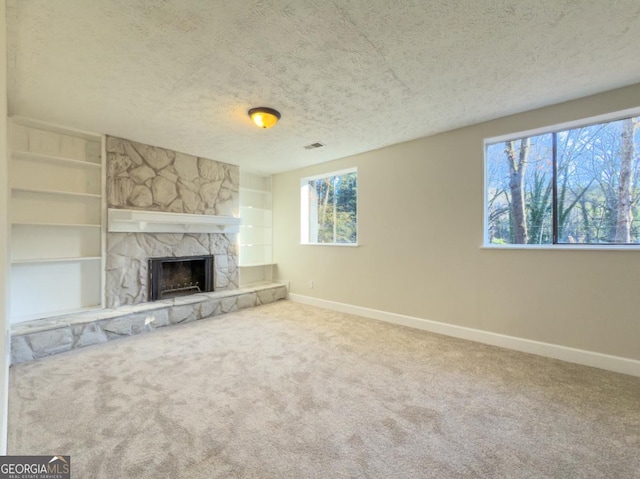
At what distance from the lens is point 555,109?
9.30ft

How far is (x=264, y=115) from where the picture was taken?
286 centimetres

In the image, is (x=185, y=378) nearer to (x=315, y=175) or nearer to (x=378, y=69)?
(x=378, y=69)

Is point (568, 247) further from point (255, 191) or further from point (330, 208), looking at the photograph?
point (255, 191)

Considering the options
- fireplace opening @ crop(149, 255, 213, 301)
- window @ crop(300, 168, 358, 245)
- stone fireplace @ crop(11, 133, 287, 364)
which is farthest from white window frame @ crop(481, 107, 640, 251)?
fireplace opening @ crop(149, 255, 213, 301)

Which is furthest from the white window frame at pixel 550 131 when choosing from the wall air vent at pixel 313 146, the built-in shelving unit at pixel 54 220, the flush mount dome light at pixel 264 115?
the built-in shelving unit at pixel 54 220

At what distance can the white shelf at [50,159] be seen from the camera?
315cm

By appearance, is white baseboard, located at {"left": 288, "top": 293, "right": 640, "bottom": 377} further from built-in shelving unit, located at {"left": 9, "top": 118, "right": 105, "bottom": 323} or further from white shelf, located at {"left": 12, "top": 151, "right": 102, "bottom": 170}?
white shelf, located at {"left": 12, "top": 151, "right": 102, "bottom": 170}

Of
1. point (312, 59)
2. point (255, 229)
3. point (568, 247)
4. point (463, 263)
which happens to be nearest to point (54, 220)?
point (255, 229)

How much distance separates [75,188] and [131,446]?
330cm

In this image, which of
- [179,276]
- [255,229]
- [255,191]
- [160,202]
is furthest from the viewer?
[255,229]

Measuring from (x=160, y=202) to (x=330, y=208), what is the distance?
8.63 ft

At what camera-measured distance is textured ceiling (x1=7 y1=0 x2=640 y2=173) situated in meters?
1.70

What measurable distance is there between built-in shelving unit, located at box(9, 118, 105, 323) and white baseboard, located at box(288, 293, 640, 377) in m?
3.61

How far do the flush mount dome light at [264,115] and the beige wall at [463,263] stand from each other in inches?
71.7
